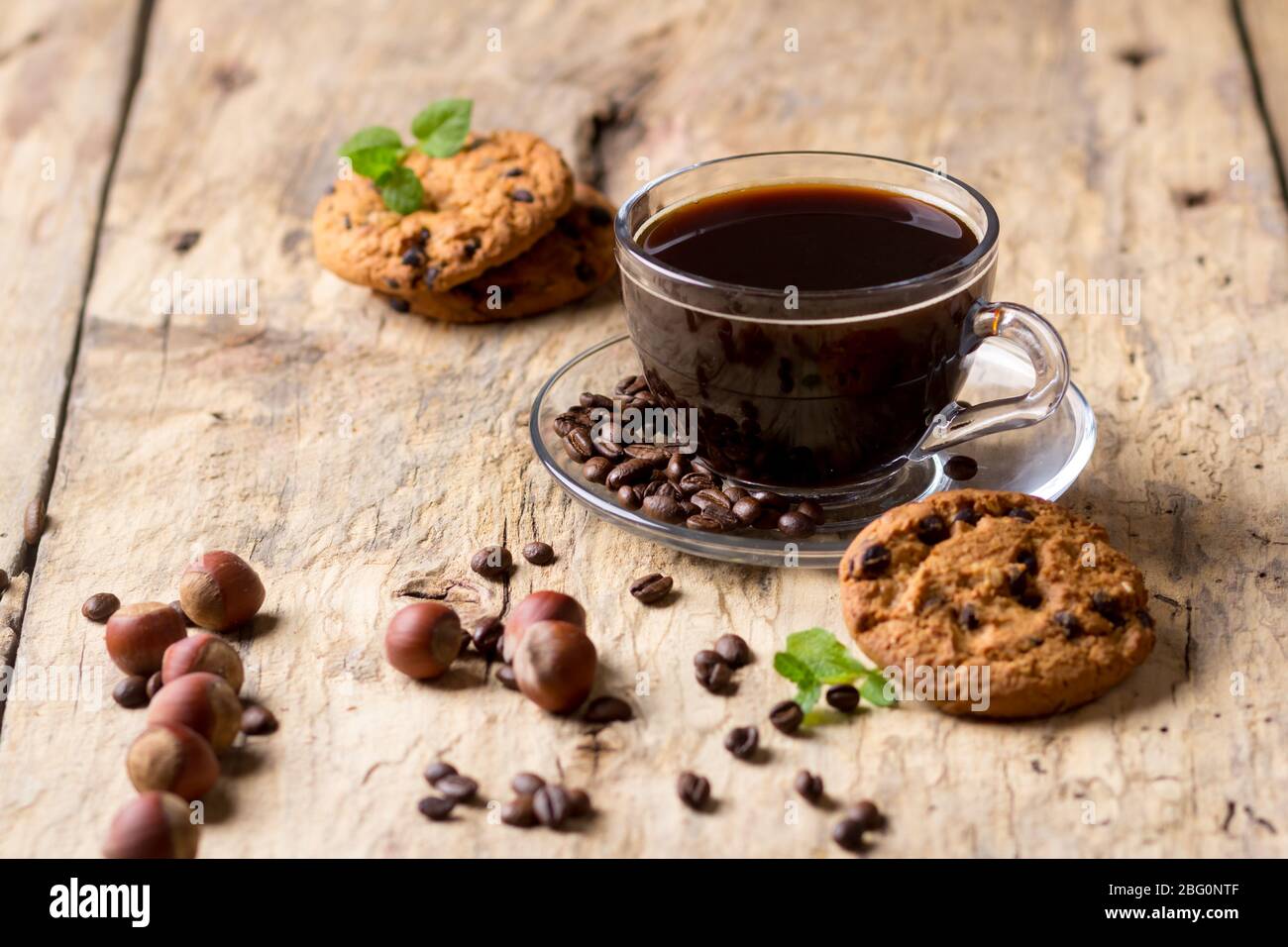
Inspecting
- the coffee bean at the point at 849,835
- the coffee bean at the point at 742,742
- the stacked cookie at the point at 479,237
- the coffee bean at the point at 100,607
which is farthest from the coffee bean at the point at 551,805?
the stacked cookie at the point at 479,237

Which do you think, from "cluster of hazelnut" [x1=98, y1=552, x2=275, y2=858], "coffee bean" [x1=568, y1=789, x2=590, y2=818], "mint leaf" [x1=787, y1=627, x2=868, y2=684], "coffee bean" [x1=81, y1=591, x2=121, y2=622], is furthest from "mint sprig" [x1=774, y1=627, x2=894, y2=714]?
"coffee bean" [x1=81, y1=591, x2=121, y2=622]

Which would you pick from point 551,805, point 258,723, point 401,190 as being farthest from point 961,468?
point 401,190

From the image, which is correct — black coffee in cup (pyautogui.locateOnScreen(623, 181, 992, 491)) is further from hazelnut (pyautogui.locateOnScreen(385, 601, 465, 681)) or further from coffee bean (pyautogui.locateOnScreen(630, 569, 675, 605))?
hazelnut (pyautogui.locateOnScreen(385, 601, 465, 681))

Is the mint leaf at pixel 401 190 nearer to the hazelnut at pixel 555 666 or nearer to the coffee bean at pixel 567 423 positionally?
the coffee bean at pixel 567 423

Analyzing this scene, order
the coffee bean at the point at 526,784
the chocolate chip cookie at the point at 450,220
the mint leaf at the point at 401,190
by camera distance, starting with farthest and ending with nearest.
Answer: the mint leaf at the point at 401,190 → the chocolate chip cookie at the point at 450,220 → the coffee bean at the point at 526,784

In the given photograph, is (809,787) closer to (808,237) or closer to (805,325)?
(805,325)

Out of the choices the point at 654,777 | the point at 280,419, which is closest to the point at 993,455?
the point at 654,777
